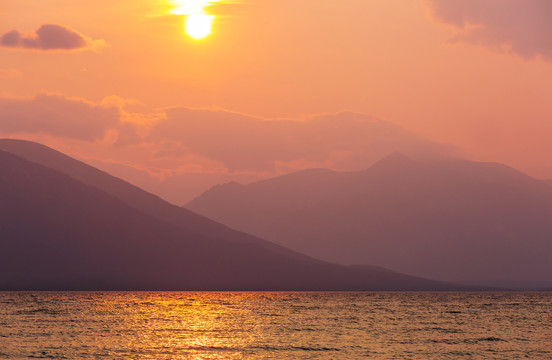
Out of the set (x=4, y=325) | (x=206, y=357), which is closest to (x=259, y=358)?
(x=206, y=357)

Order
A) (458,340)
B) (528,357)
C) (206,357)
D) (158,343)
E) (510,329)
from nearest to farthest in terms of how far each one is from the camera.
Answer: (206,357) → (528,357) → (158,343) → (458,340) → (510,329)

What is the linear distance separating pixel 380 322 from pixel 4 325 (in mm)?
58998

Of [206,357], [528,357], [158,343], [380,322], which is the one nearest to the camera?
[206,357]

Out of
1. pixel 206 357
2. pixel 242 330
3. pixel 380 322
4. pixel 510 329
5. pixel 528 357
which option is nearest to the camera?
pixel 206 357

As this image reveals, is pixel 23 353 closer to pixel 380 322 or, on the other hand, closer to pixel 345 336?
pixel 345 336

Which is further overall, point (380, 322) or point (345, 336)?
point (380, 322)

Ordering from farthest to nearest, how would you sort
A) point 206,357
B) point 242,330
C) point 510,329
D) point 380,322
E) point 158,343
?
1. point 380,322
2. point 510,329
3. point 242,330
4. point 158,343
5. point 206,357

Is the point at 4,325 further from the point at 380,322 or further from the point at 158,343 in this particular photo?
the point at 380,322

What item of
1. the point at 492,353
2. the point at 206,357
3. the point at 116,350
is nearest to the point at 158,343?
the point at 116,350

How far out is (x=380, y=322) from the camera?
427ft

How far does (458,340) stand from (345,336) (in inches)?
550

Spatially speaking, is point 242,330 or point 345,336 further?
point 242,330

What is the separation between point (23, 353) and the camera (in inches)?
2980

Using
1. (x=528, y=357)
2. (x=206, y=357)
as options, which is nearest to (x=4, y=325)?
(x=206, y=357)
